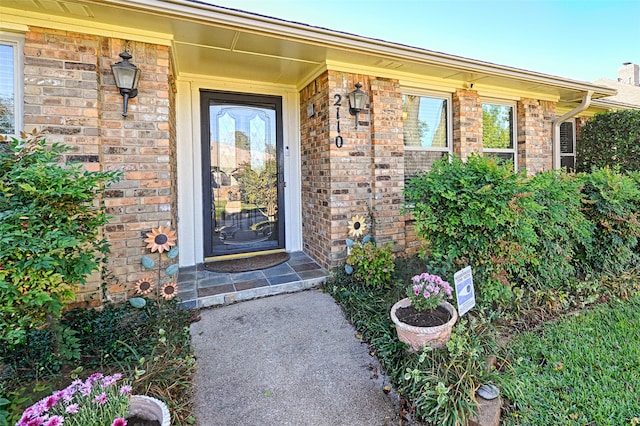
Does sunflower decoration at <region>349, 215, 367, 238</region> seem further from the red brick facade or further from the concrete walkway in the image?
the concrete walkway

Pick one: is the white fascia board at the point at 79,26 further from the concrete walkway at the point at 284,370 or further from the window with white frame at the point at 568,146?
the window with white frame at the point at 568,146

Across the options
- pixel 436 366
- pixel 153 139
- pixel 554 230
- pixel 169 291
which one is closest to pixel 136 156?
pixel 153 139

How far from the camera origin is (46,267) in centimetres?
170

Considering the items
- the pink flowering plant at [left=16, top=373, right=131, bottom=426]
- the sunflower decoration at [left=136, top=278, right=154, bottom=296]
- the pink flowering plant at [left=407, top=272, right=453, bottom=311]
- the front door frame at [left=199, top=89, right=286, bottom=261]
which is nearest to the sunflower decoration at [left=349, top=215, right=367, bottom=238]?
the front door frame at [left=199, top=89, right=286, bottom=261]

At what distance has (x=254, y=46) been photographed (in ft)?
11.0

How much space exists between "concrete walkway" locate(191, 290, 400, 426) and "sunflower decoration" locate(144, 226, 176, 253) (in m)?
0.74

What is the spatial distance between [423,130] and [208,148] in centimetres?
309

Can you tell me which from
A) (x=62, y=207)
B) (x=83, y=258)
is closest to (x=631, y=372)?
(x=83, y=258)

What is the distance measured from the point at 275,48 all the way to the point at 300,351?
3.01 meters

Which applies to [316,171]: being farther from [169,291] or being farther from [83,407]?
[83,407]

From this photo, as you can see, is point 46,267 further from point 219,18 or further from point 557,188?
point 557,188

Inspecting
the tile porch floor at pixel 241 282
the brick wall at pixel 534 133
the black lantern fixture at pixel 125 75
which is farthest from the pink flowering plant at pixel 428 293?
the brick wall at pixel 534 133

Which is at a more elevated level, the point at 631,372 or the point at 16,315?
the point at 16,315

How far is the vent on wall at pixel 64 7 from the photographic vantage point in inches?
98.3
